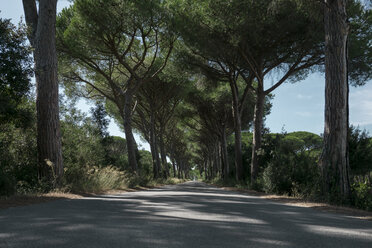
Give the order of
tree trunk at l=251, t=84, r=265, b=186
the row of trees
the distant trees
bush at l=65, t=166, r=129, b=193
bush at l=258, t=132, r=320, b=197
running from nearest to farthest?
the row of trees
bush at l=65, t=166, r=129, b=193
bush at l=258, t=132, r=320, b=197
the distant trees
tree trunk at l=251, t=84, r=265, b=186

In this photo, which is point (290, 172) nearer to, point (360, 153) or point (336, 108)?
point (336, 108)

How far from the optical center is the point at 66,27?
48.2ft

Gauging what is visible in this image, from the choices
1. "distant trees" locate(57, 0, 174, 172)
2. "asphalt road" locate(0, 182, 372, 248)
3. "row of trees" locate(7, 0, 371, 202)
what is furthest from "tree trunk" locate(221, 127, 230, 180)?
"asphalt road" locate(0, 182, 372, 248)

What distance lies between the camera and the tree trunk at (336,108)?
7.18 metres

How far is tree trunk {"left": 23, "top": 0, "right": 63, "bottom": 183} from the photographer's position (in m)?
7.93

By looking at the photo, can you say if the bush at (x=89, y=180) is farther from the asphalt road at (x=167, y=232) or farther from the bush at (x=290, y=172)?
the bush at (x=290, y=172)

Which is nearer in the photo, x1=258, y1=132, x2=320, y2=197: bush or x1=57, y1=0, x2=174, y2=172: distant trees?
x1=258, y1=132, x2=320, y2=197: bush

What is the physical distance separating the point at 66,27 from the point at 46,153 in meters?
9.38

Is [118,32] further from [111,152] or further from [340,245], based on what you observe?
[340,245]

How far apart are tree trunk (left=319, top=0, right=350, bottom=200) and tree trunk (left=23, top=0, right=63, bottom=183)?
753cm

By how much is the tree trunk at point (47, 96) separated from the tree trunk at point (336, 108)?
7.53 m

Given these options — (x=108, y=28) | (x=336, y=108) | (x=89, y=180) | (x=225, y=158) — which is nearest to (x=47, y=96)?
(x=89, y=180)

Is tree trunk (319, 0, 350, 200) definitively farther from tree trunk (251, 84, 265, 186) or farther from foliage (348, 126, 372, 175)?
foliage (348, 126, 372, 175)

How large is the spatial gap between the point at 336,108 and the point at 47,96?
8.37 meters
